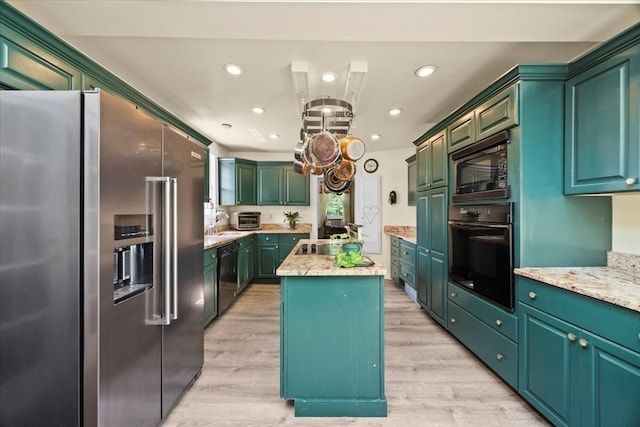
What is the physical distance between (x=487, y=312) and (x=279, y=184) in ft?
13.2

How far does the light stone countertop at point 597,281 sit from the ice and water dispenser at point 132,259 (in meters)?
2.26

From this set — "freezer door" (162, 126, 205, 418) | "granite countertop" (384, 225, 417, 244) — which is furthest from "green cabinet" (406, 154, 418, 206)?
"freezer door" (162, 126, 205, 418)

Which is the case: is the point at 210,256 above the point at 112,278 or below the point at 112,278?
below

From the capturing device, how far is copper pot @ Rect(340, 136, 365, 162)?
2.23m

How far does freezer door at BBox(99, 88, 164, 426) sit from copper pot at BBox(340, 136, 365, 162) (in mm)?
1332

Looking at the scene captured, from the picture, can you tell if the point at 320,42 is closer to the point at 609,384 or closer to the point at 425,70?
the point at 425,70

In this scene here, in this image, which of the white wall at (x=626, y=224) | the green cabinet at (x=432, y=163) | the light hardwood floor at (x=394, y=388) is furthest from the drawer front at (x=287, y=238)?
the white wall at (x=626, y=224)

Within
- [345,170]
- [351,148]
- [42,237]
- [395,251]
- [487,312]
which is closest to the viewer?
[42,237]

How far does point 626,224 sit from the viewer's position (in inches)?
67.9

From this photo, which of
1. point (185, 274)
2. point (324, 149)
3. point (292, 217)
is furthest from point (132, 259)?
point (292, 217)

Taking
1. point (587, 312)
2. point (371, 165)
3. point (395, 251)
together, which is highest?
point (371, 165)

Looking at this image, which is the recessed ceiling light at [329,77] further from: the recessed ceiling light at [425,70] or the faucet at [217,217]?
the faucet at [217,217]

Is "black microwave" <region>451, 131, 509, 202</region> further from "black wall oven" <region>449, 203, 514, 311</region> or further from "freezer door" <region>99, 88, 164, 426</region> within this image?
"freezer door" <region>99, 88, 164, 426</region>

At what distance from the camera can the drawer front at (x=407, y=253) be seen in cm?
375
